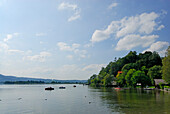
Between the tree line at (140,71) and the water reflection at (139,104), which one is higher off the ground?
the tree line at (140,71)

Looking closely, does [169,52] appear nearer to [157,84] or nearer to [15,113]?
[157,84]

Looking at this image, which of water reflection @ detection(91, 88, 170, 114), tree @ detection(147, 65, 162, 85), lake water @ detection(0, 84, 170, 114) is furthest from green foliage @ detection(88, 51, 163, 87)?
lake water @ detection(0, 84, 170, 114)

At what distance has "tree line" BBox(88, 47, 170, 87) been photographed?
73.2m

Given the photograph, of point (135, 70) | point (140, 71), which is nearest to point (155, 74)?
point (140, 71)

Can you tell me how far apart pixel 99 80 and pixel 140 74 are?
A: 7088 cm

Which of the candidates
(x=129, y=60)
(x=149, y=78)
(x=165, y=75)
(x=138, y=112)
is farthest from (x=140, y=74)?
(x=138, y=112)

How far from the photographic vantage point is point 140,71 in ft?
345

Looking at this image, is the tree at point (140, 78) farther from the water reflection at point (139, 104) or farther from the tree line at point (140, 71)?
the water reflection at point (139, 104)

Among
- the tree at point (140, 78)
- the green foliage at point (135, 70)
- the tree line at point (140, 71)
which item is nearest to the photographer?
the tree line at point (140, 71)

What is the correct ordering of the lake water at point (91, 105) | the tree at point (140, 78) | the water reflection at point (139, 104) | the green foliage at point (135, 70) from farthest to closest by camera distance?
the green foliage at point (135, 70) → the tree at point (140, 78) → the lake water at point (91, 105) → the water reflection at point (139, 104)

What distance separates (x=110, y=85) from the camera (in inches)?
5517

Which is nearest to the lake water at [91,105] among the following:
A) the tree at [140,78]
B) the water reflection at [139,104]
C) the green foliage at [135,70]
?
the water reflection at [139,104]

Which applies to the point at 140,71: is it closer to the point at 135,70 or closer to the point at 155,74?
the point at 155,74

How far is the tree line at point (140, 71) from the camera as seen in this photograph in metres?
73.2
